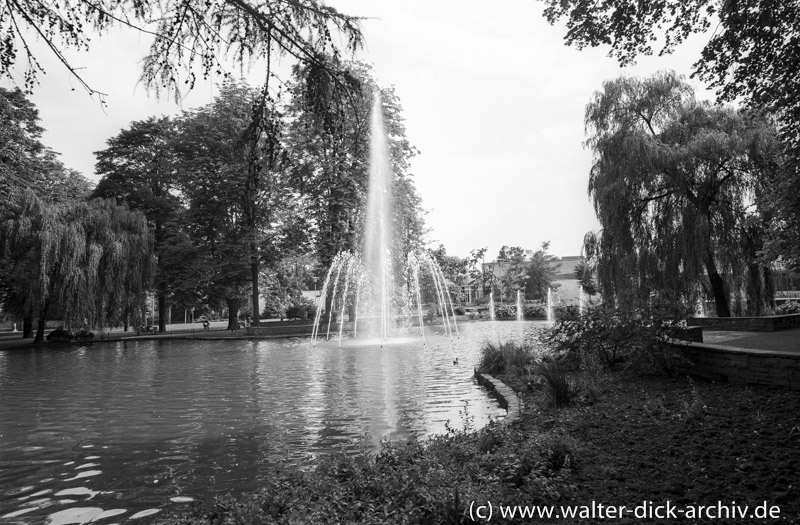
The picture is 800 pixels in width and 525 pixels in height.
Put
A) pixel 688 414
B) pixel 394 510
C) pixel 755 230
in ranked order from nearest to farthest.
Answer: pixel 394 510, pixel 688 414, pixel 755 230

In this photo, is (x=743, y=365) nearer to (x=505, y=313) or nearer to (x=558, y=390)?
(x=558, y=390)

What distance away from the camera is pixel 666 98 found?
18.8m

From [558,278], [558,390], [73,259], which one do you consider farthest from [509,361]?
[558,278]

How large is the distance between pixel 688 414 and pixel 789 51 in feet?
17.1

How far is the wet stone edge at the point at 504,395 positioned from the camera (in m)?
6.66

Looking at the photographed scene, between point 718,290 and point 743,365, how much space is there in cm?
1140

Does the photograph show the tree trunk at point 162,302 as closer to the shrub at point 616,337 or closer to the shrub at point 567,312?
the shrub at point 567,312

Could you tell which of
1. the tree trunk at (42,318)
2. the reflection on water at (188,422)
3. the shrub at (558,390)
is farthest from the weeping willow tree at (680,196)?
the tree trunk at (42,318)

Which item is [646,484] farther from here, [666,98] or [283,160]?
[666,98]

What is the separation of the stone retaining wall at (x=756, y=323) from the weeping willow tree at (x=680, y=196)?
1656 millimetres

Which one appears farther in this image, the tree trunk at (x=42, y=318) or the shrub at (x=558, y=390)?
the tree trunk at (x=42, y=318)

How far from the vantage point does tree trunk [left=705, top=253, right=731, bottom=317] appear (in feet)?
56.3

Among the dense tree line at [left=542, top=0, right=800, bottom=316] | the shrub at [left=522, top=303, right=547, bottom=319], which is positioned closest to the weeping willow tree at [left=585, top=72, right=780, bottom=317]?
the dense tree line at [left=542, top=0, right=800, bottom=316]

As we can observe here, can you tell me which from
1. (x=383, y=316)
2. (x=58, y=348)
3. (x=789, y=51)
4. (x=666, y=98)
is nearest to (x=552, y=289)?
(x=383, y=316)
